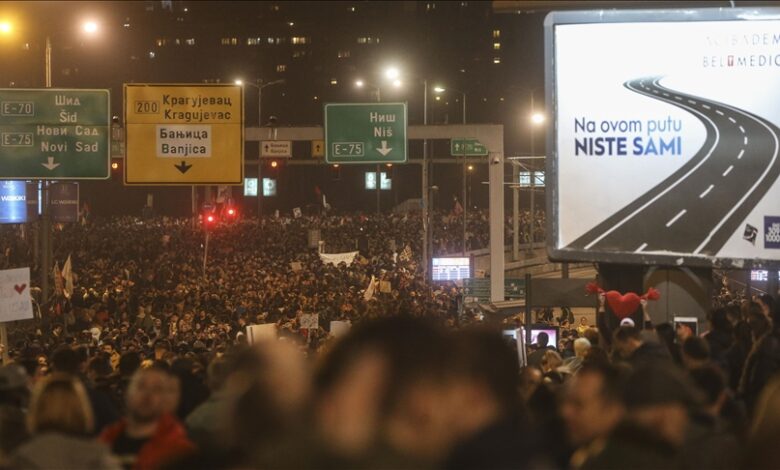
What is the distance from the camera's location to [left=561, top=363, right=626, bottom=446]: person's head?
546 centimetres

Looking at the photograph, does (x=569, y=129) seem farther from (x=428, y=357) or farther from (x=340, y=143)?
(x=340, y=143)

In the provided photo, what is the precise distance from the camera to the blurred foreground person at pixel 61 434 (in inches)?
210

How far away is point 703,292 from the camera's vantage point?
13219mm

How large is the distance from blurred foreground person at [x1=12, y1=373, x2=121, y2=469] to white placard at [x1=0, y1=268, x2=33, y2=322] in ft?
38.3

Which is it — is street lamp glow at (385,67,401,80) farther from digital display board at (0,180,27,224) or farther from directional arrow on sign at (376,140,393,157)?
digital display board at (0,180,27,224)

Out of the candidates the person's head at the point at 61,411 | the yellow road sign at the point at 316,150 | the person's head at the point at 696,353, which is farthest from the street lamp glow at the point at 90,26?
the person's head at the point at 61,411

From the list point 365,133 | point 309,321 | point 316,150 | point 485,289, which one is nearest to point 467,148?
point 316,150

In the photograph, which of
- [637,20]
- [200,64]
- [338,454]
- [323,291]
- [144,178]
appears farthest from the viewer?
[200,64]

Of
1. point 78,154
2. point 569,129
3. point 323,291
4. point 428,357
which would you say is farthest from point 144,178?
point 428,357

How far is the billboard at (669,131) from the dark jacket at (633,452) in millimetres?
8105

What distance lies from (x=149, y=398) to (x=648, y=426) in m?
2.61

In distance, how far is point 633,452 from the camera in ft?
15.5

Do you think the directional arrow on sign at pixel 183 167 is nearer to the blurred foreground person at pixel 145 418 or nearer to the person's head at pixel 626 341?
the person's head at pixel 626 341

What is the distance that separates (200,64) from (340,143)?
108370 mm
